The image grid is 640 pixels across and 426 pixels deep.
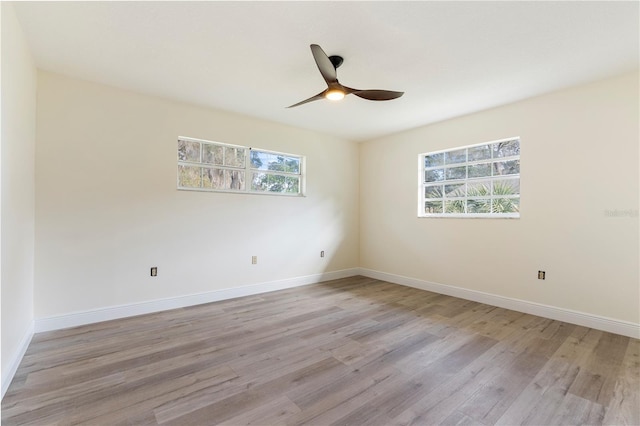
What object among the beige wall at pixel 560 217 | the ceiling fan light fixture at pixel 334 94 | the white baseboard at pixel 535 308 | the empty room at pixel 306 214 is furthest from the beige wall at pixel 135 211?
the beige wall at pixel 560 217

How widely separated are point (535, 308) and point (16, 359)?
16.4ft

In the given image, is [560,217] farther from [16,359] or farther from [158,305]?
[16,359]

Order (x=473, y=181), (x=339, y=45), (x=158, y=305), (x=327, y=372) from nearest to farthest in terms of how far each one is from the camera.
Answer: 1. (x=327, y=372)
2. (x=339, y=45)
3. (x=158, y=305)
4. (x=473, y=181)

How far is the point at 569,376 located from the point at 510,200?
219 cm

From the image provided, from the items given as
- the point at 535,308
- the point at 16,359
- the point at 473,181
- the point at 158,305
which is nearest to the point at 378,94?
the point at 473,181

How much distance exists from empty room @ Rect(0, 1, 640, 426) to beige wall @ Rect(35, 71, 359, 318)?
0.9 inches

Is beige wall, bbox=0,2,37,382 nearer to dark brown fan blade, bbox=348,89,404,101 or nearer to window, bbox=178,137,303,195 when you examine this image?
window, bbox=178,137,303,195

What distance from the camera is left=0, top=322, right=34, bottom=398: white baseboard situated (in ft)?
6.19

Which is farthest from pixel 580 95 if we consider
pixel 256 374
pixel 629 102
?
pixel 256 374

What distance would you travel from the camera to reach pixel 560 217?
3.22 m

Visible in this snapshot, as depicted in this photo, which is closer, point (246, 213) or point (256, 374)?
point (256, 374)

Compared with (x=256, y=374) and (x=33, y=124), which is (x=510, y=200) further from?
(x=33, y=124)

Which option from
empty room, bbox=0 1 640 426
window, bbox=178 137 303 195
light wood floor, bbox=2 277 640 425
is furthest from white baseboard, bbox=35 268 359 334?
window, bbox=178 137 303 195

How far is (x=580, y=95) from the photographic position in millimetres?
3098
